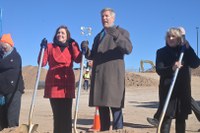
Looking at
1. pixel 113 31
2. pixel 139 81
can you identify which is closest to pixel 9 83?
pixel 113 31

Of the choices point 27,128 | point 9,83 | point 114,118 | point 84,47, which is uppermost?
point 84,47

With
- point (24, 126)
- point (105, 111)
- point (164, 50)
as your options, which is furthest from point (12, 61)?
point (164, 50)

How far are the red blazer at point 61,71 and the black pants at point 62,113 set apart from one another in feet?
0.38

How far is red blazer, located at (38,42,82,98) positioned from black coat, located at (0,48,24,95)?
70 cm

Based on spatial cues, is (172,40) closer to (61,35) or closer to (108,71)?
(108,71)

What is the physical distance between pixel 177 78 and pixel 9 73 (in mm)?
2530

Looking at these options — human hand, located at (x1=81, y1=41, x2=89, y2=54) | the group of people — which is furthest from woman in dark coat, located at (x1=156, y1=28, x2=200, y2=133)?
human hand, located at (x1=81, y1=41, x2=89, y2=54)

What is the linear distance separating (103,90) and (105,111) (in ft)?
0.99

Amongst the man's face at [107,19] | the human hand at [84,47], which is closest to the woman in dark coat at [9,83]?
the human hand at [84,47]

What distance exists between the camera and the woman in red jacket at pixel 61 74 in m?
6.09

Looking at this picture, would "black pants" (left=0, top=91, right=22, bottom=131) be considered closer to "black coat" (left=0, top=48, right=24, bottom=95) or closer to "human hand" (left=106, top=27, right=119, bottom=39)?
"black coat" (left=0, top=48, right=24, bottom=95)

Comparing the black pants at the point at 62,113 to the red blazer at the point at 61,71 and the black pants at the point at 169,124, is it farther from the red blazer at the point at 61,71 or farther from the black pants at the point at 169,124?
the black pants at the point at 169,124

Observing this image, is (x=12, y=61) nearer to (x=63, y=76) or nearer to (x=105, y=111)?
(x=63, y=76)

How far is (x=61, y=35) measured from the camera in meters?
6.12
